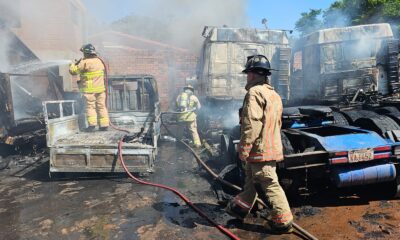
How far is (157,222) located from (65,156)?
2.34 metres

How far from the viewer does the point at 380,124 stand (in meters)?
4.28

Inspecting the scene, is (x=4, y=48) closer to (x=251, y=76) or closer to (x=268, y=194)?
(x=251, y=76)

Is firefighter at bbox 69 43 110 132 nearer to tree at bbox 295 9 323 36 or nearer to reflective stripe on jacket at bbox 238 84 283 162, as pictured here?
reflective stripe on jacket at bbox 238 84 283 162

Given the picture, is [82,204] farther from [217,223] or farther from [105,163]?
→ [217,223]

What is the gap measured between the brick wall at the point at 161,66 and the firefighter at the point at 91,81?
211 inches

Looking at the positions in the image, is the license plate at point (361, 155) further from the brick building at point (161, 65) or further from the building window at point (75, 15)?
the building window at point (75, 15)

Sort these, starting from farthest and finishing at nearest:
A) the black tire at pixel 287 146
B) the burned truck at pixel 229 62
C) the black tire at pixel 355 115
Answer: the burned truck at pixel 229 62, the black tire at pixel 355 115, the black tire at pixel 287 146

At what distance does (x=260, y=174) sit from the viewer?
129 inches

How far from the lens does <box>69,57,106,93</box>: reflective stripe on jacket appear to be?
5.85 m

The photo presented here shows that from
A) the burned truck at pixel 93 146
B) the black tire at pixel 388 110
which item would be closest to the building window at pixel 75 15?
the burned truck at pixel 93 146

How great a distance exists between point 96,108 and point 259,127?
4.03 m

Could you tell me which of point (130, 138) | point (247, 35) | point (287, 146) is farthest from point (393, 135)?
point (247, 35)

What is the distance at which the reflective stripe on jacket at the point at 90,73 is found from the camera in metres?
5.85

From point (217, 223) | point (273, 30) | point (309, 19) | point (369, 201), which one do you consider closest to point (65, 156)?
point (217, 223)
